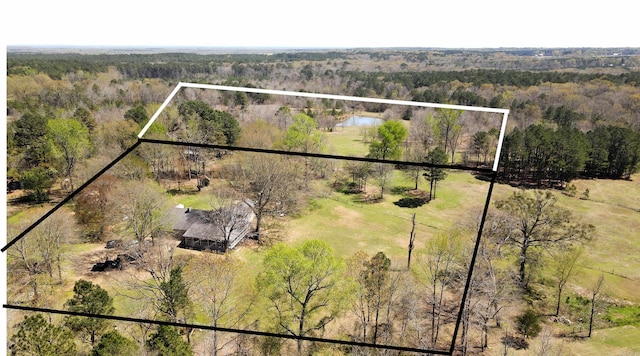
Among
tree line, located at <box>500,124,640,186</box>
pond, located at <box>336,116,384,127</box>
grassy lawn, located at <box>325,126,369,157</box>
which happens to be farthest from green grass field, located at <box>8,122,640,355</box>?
pond, located at <box>336,116,384,127</box>

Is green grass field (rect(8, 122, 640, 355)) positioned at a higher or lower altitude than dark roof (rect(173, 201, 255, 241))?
lower

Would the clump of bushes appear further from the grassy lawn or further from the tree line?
the tree line

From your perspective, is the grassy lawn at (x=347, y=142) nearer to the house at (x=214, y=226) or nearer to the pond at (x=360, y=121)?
the pond at (x=360, y=121)

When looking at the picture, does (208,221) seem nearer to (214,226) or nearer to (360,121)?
(214,226)

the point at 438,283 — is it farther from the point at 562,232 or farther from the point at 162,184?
the point at 162,184

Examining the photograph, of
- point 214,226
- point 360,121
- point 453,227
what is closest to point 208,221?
point 214,226

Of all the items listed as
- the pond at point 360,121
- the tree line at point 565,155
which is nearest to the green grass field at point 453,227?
the tree line at point 565,155

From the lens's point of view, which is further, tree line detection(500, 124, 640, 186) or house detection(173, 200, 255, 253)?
tree line detection(500, 124, 640, 186)
